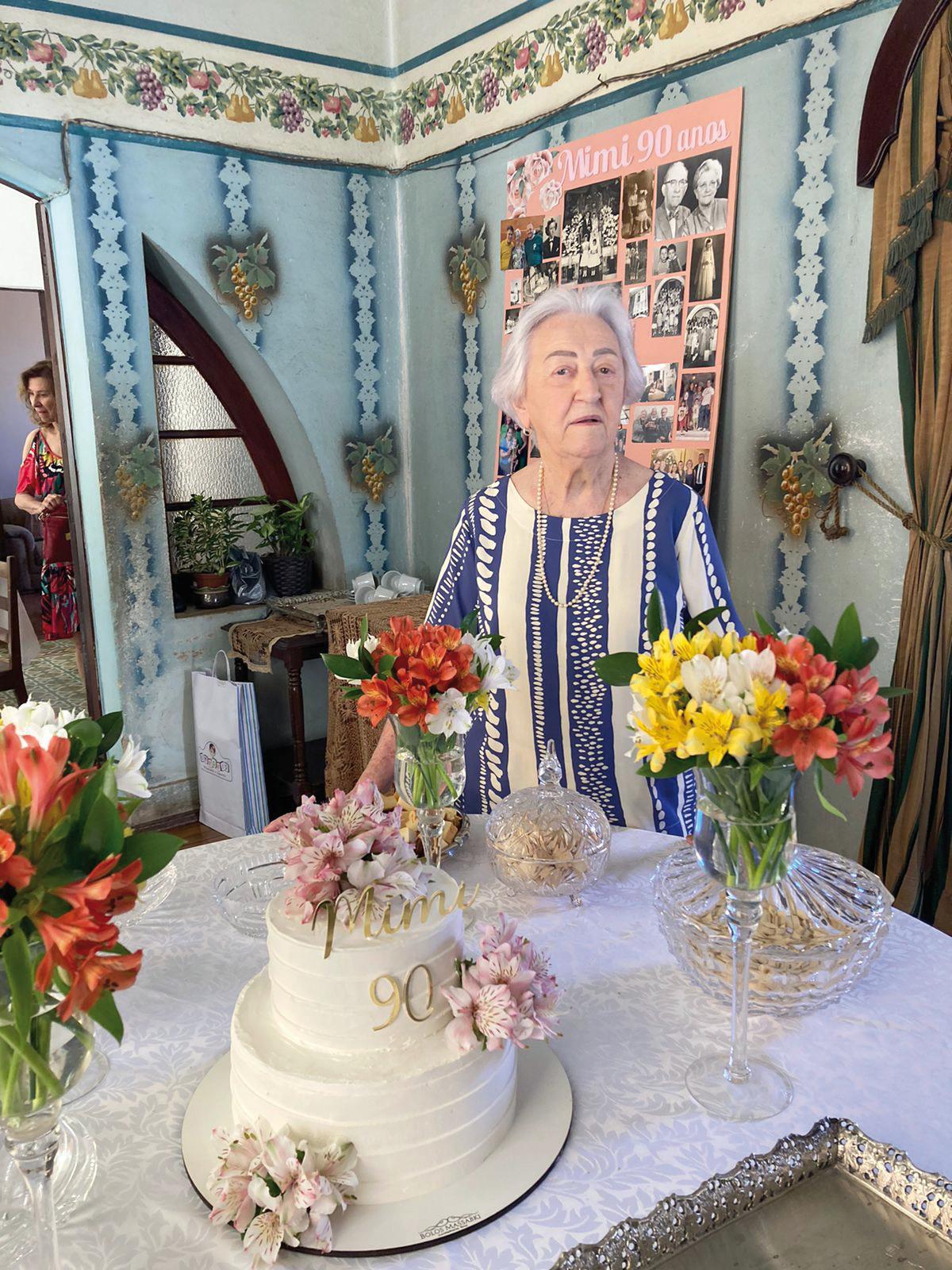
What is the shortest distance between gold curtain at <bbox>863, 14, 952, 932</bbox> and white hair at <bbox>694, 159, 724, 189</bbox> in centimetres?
50

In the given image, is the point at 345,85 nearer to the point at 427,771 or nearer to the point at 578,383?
the point at 578,383

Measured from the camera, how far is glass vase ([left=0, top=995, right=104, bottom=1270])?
784mm

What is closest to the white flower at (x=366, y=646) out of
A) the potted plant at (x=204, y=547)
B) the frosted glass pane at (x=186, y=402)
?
the potted plant at (x=204, y=547)

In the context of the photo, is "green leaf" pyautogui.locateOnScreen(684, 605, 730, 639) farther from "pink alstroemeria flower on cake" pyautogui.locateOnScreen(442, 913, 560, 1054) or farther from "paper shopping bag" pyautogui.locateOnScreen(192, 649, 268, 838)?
"paper shopping bag" pyautogui.locateOnScreen(192, 649, 268, 838)

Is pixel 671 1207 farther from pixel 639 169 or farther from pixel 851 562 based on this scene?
pixel 639 169

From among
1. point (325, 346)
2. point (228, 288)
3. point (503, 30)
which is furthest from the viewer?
point (325, 346)

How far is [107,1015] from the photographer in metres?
0.75

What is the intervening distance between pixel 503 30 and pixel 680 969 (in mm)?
3268

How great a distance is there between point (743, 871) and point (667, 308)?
2.28m

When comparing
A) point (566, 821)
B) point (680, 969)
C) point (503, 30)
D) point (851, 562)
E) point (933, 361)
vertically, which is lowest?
point (680, 969)

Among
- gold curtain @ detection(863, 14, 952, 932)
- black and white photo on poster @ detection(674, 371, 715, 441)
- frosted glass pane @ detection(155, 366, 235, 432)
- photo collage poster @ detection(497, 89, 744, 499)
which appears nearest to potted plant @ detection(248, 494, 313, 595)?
frosted glass pane @ detection(155, 366, 235, 432)

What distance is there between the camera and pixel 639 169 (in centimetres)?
297

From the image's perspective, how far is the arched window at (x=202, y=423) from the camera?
3.87 m

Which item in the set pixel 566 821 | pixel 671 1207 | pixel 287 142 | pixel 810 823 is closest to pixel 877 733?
pixel 671 1207
